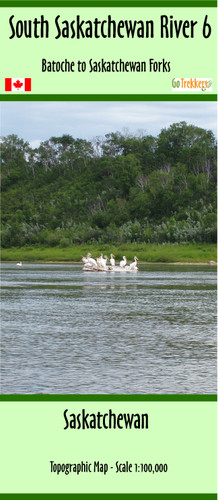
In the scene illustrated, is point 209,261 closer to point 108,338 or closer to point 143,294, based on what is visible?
point 143,294

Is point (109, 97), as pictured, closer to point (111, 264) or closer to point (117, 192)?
point (111, 264)

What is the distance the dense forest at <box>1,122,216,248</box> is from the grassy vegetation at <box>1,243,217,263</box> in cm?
255

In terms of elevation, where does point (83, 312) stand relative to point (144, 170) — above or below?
below

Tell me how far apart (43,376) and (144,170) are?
4234 inches

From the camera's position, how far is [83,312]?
99.8ft

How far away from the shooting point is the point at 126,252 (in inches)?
3516

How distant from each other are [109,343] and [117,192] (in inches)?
3855

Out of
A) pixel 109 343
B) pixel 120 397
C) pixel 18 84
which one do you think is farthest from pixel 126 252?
pixel 120 397

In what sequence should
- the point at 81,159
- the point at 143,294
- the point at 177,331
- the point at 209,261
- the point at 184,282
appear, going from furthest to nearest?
the point at 81,159 < the point at 209,261 < the point at 184,282 < the point at 143,294 < the point at 177,331

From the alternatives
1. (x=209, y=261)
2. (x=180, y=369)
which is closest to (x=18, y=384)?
(x=180, y=369)

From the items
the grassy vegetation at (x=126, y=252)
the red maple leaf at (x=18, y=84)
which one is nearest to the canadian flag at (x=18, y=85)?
the red maple leaf at (x=18, y=84)

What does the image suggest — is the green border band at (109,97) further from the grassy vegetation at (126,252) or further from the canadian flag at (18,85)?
the grassy vegetation at (126,252)

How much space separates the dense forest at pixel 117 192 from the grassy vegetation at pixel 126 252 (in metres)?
2.55

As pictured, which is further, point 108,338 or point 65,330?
point 65,330
